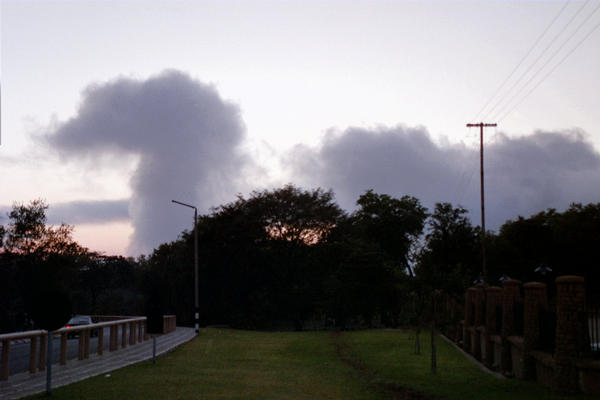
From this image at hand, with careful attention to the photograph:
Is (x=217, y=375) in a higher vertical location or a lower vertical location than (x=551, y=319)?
lower

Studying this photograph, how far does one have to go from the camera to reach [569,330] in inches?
567

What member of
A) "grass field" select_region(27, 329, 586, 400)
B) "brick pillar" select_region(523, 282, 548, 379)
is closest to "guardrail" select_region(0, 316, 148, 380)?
"grass field" select_region(27, 329, 586, 400)

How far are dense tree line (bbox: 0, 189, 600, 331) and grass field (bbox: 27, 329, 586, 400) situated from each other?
90.2ft

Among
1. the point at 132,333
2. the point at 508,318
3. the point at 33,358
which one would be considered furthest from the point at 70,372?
the point at 132,333

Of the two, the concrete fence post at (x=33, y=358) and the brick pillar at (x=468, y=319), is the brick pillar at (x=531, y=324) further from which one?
the concrete fence post at (x=33, y=358)

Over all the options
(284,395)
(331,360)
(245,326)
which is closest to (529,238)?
(245,326)

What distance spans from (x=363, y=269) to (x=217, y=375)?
37981mm

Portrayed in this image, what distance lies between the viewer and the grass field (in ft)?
46.8

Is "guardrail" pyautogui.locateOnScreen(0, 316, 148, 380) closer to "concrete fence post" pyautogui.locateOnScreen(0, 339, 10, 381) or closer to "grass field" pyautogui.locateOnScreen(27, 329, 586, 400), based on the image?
"concrete fence post" pyautogui.locateOnScreen(0, 339, 10, 381)

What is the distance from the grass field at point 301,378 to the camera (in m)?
14.2

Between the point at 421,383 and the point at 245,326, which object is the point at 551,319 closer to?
the point at 421,383

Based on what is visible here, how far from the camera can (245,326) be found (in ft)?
187

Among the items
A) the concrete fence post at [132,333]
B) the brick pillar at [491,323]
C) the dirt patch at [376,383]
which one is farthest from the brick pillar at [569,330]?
the concrete fence post at [132,333]

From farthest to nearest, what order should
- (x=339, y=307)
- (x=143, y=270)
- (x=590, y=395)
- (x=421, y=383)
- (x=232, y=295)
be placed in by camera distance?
(x=143, y=270) < (x=232, y=295) < (x=339, y=307) < (x=421, y=383) < (x=590, y=395)
